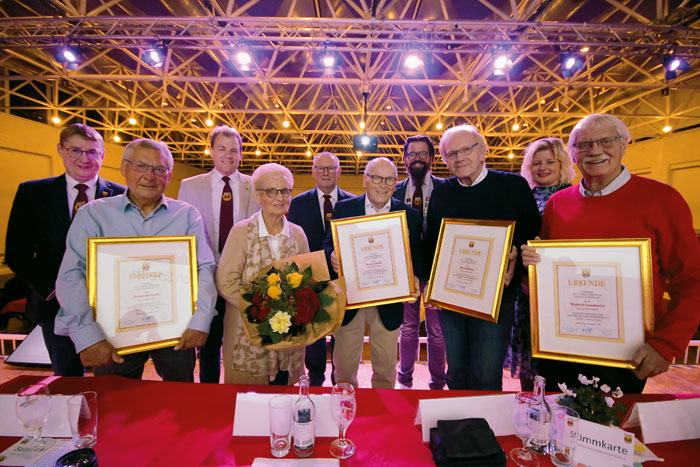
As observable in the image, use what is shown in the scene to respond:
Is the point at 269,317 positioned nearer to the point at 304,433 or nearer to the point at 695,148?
the point at 304,433

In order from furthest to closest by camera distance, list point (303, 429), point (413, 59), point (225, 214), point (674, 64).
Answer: point (413, 59), point (674, 64), point (225, 214), point (303, 429)

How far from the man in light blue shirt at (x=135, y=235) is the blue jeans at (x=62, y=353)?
580 mm

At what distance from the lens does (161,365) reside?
1.91 meters

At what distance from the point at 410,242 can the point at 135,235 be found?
189 centimetres

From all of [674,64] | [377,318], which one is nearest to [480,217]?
[377,318]

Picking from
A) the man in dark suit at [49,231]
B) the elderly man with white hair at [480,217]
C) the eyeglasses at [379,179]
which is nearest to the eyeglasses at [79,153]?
the man in dark suit at [49,231]

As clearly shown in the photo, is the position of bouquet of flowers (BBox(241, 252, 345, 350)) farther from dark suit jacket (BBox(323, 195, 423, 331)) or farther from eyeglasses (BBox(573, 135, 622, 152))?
eyeglasses (BBox(573, 135, 622, 152))

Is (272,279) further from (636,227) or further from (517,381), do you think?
(517,381)

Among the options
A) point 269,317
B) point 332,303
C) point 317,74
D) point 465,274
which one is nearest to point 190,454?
point 269,317

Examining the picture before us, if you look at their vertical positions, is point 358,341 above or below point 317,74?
below

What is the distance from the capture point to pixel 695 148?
1037cm

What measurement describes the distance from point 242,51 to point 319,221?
474cm

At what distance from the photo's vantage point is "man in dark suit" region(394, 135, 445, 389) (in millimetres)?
3307

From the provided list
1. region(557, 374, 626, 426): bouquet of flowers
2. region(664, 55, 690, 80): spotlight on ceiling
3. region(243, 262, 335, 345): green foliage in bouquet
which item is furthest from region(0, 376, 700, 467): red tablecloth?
region(664, 55, 690, 80): spotlight on ceiling
